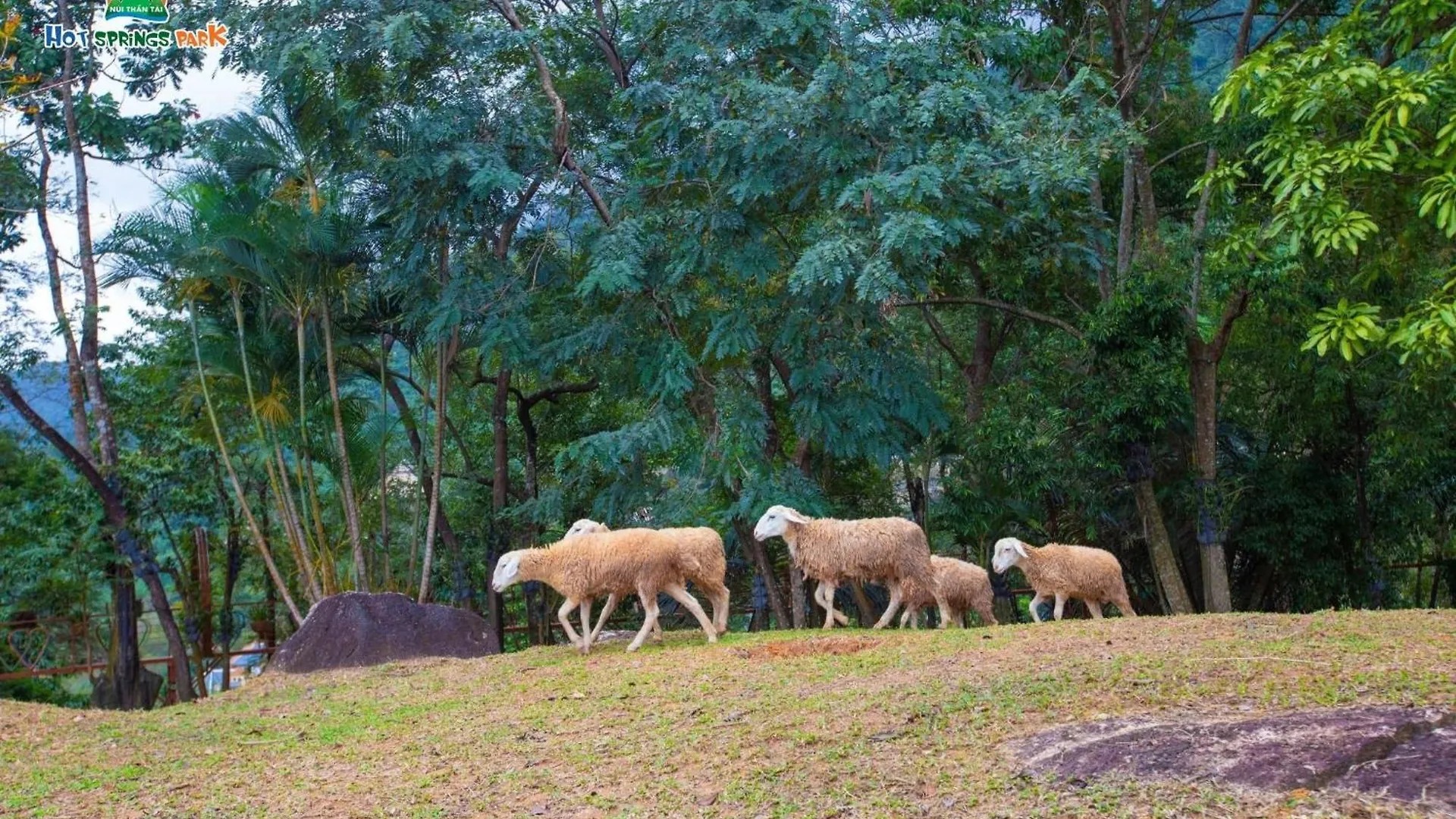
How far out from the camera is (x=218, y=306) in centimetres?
1675

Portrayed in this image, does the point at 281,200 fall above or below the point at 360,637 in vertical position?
above

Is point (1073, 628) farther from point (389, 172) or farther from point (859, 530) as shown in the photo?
point (389, 172)

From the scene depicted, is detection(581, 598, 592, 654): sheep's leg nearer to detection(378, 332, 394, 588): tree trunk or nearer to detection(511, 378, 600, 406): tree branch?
detection(378, 332, 394, 588): tree trunk

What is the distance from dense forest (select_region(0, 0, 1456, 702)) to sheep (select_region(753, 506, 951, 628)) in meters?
1.55

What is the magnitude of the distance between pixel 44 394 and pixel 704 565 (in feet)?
50.3

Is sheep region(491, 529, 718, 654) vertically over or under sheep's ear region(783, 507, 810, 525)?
under

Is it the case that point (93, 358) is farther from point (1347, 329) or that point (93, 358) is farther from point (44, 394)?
point (1347, 329)

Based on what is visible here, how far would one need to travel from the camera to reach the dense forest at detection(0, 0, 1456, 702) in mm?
14367

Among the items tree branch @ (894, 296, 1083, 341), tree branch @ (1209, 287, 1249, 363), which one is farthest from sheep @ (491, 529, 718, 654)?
tree branch @ (1209, 287, 1249, 363)

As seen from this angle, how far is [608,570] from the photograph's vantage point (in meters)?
12.0

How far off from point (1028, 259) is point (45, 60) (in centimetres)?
1389

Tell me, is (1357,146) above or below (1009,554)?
above

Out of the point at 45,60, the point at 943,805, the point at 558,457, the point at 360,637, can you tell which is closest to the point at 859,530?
the point at 558,457

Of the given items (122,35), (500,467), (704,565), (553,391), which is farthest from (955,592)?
(122,35)
